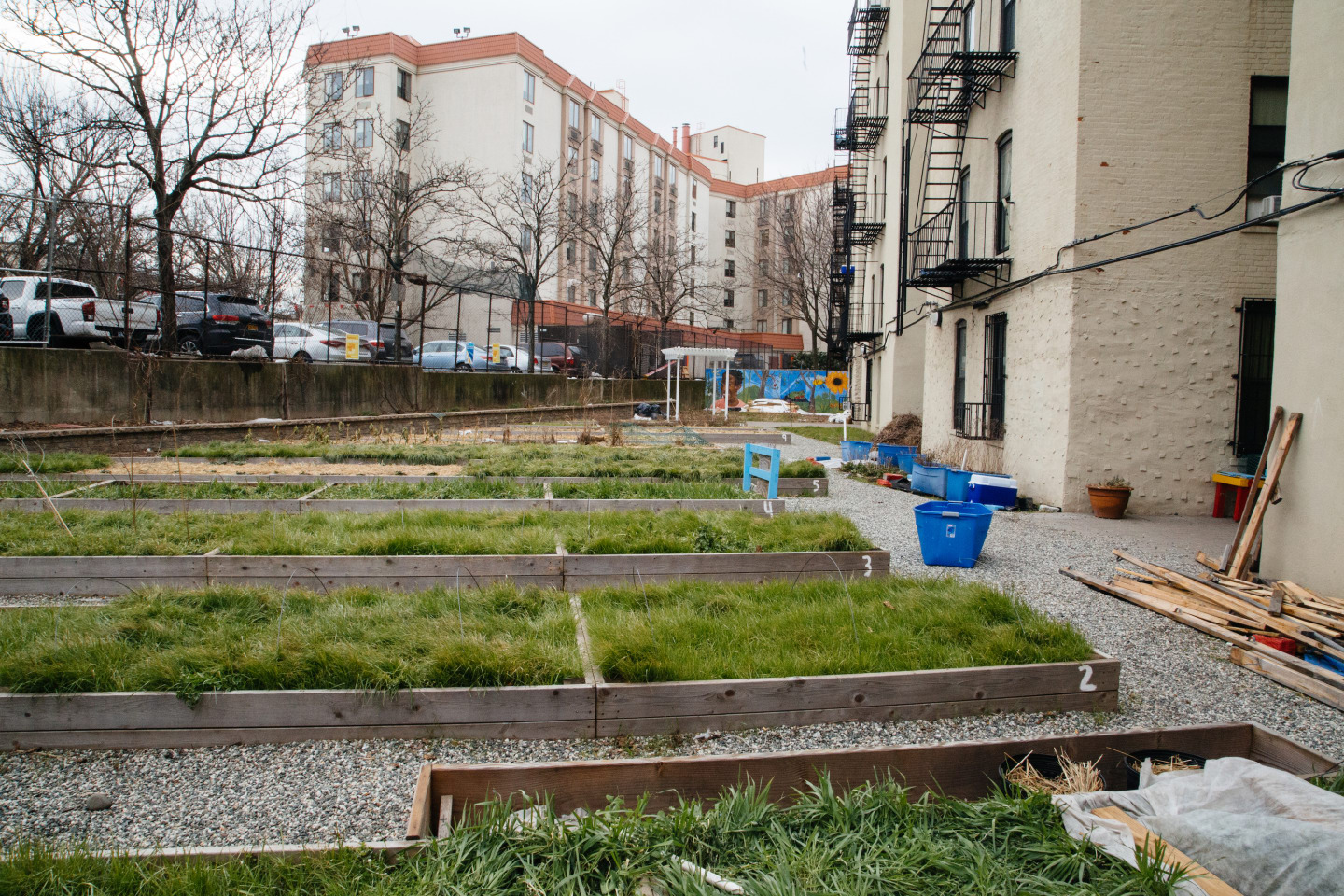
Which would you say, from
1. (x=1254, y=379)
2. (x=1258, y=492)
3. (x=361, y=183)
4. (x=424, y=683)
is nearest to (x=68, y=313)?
(x=424, y=683)

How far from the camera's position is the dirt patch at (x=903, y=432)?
18359 millimetres

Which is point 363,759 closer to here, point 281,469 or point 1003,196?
point 281,469

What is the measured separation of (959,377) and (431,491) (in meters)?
10.5

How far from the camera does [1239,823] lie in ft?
8.16

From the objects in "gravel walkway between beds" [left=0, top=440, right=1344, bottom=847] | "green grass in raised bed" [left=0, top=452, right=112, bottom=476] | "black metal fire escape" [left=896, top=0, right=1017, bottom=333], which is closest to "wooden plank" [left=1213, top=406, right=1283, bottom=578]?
"gravel walkway between beds" [left=0, top=440, right=1344, bottom=847]

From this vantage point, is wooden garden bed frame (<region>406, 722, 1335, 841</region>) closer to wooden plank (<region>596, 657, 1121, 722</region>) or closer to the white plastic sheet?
the white plastic sheet

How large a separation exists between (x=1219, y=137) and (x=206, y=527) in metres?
12.3

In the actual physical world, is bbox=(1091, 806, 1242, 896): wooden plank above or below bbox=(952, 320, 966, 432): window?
below

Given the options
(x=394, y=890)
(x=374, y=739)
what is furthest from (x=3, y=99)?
(x=394, y=890)

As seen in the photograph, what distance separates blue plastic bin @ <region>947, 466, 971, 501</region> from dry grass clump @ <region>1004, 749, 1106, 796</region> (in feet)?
27.5

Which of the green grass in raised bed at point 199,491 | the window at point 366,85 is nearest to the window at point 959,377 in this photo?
the green grass in raised bed at point 199,491

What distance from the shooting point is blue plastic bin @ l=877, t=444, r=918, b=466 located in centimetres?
1498

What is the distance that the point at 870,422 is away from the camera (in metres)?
26.0

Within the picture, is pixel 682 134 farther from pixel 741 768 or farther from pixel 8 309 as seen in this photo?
pixel 741 768
